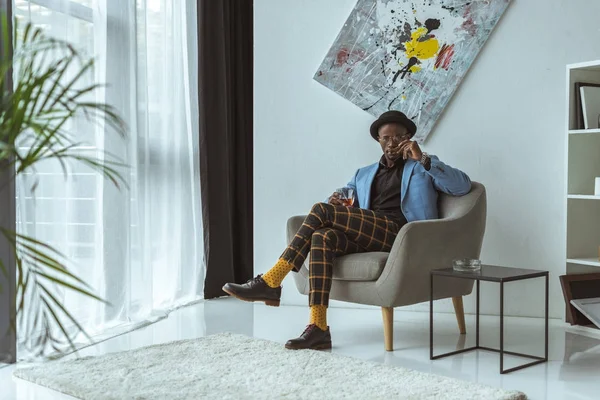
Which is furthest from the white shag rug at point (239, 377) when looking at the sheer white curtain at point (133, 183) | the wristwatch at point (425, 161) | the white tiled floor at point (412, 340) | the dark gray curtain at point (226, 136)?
the dark gray curtain at point (226, 136)

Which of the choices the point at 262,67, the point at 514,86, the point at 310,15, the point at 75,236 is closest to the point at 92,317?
the point at 75,236

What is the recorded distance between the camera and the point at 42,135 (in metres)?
1.93

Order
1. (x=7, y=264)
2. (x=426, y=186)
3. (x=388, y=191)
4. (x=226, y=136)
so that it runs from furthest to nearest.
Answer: (x=226, y=136) → (x=388, y=191) → (x=426, y=186) → (x=7, y=264)

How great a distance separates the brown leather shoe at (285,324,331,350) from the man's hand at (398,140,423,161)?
0.91 metres

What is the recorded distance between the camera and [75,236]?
11.6 feet

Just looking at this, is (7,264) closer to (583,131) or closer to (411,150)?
(411,150)

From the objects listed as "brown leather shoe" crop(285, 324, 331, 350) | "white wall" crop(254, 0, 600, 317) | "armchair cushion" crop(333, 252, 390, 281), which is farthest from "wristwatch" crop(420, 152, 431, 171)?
"brown leather shoe" crop(285, 324, 331, 350)

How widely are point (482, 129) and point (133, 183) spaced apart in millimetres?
1929

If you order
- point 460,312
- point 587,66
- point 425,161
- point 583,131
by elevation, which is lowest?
point 460,312

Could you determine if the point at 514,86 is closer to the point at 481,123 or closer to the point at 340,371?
the point at 481,123

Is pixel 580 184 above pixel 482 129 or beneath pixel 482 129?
beneath

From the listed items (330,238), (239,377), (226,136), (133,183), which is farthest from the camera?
(226,136)

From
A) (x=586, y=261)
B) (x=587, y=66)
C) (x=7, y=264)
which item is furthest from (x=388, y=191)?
(x=7, y=264)

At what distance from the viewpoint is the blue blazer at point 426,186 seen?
137 inches
